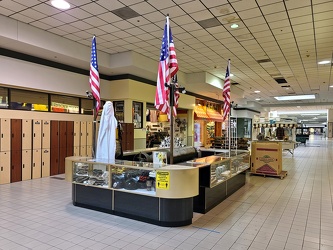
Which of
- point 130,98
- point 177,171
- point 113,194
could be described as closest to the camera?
point 177,171

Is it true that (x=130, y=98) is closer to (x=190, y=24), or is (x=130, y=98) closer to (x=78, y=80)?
(x=78, y=80)

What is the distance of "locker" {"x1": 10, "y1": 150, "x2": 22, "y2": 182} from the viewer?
7.34 m

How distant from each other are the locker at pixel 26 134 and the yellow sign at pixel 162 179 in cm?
549

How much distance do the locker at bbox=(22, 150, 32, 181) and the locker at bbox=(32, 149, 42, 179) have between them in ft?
0.42

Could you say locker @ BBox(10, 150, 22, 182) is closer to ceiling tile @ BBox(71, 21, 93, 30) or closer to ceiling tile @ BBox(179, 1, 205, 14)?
ceiling tile @ BBox(71, 21, 93, 30)

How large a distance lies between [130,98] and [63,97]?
251 cm

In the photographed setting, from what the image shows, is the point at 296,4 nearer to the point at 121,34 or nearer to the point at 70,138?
the point at 121,34

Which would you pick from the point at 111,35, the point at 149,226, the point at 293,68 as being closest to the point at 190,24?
the point at 111,35

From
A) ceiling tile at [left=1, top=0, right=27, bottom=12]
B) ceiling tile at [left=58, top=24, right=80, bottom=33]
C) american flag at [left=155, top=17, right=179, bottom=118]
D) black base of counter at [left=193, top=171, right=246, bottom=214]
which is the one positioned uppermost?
ceiling tile at [left=58, top=24, right=80, bottom=33]

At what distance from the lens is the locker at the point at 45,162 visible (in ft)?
26.8

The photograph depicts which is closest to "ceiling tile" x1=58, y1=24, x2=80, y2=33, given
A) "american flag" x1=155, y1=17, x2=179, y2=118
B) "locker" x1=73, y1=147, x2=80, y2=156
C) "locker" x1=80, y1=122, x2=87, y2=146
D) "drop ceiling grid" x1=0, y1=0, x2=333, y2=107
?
"drop ceiling grid" x1=0, y1=0, x2=333, y2=107

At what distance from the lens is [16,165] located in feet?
24.4

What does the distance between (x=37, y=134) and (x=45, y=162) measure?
3.13ft

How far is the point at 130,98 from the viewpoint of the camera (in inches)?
406
